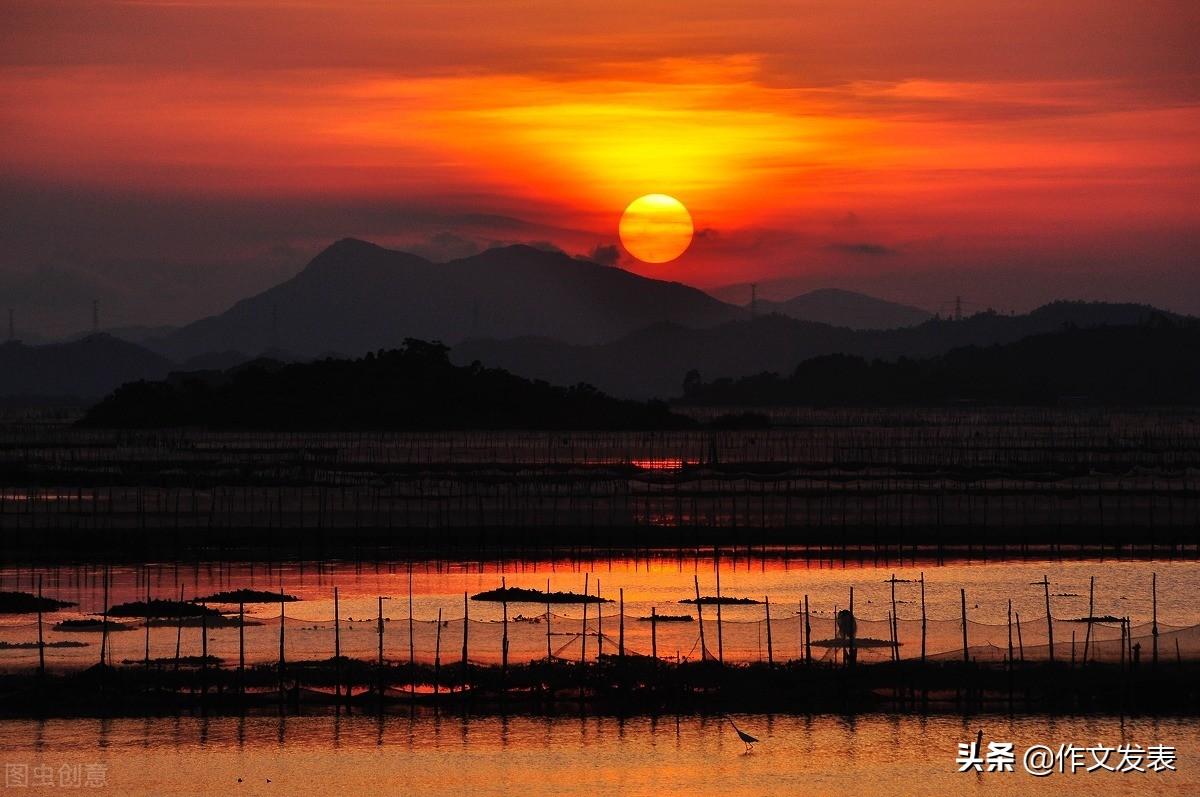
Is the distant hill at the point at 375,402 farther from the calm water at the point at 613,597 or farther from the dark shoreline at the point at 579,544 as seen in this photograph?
the calm water at the point at 613,597

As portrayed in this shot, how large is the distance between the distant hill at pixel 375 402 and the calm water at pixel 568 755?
9641cm

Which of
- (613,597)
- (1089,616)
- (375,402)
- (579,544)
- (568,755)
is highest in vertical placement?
(375,402)

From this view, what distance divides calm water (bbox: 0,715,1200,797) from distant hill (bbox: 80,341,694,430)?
96.4 metres

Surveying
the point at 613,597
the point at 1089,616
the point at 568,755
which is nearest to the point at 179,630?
the point at 568,755

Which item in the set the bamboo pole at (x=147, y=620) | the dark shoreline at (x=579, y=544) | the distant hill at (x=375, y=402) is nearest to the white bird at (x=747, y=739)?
the bamboo pole at (x=147, y=620)

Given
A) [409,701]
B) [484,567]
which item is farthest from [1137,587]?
[409,701]

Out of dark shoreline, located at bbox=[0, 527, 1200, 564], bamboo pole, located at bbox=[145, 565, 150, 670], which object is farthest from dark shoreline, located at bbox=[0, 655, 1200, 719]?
dark shoreline, located at bbox=[0, 527, 1200, 564]

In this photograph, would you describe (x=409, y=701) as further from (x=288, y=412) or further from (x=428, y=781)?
(x=288, y=412)

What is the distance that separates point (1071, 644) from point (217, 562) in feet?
90.1

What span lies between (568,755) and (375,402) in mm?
100009

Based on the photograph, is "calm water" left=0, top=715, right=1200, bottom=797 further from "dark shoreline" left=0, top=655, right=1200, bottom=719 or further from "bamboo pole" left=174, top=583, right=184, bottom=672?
"bamboo pole" left=174, top=583, right=184, bottom=672

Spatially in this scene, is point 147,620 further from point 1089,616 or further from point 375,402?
point 375,402

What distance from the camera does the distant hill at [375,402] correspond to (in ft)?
407

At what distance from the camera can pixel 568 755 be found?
2644cm
